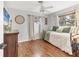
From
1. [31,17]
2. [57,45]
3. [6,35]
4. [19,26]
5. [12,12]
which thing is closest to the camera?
[6,35]

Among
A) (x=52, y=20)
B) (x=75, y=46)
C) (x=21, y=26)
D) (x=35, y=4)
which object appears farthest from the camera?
(x=52, y=20)

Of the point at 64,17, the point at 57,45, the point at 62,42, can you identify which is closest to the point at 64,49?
the point at 62,42

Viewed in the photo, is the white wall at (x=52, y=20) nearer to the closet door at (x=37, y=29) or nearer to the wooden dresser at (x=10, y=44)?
the closet door at (x=37, y=29)

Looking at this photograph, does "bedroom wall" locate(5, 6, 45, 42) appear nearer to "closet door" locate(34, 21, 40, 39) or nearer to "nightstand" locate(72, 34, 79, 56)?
"closet door" locate(34, 21, 40, 39)

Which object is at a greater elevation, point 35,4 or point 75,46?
point 35,4

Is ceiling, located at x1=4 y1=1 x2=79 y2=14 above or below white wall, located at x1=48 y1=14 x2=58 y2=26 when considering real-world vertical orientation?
above

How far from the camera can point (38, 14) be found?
5145mm

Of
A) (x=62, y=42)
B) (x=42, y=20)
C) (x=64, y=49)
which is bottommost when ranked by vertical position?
(x=64, y=49)

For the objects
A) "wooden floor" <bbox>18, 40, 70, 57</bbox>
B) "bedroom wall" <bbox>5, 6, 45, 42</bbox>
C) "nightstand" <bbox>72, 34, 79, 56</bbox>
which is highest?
"bedroom wall" <bbox>5, 6, 45, 42</bbox>

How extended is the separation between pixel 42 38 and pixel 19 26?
1423 mm

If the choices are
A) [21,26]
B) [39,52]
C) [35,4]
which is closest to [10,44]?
[39,52]

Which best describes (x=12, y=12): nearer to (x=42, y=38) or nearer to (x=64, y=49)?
(x=42, y=38)

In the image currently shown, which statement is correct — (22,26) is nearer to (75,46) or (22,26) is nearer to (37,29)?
(37,29)

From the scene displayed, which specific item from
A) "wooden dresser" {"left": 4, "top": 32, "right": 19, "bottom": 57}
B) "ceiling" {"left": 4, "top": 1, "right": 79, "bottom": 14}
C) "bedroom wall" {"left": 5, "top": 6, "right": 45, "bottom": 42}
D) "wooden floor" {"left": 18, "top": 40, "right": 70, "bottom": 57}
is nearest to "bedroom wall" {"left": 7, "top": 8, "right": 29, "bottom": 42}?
"bedroom wall" {"left": 5, "top": 6, "right": 45, "bottom": 42}
